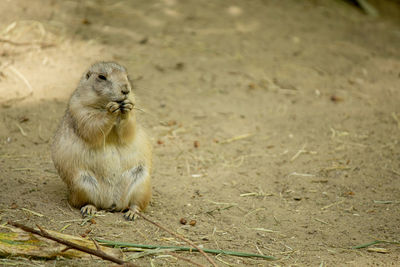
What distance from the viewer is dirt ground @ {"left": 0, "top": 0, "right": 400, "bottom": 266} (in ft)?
13.5

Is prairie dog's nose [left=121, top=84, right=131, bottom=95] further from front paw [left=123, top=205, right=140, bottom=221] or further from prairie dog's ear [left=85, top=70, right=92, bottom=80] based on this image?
front paw [left=123, top=205, right=140, bottom=221]

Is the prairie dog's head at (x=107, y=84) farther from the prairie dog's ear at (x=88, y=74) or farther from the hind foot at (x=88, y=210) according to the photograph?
the hind foot at (x=88, y=210)

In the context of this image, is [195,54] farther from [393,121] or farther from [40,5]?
[393,121]

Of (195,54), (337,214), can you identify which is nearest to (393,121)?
(337,214)

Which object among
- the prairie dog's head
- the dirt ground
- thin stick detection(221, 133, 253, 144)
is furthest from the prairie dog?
thin stick detection(221, 133, 253, 144)

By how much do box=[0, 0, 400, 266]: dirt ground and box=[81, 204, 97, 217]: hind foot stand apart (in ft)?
0.34

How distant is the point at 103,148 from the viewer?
4.22m

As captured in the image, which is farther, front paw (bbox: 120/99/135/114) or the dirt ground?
the dirt ground

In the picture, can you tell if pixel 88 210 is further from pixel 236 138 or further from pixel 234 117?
pixel 234 117

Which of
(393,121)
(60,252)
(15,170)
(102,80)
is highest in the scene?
(102,80)

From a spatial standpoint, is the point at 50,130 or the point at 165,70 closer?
the point at 50,130

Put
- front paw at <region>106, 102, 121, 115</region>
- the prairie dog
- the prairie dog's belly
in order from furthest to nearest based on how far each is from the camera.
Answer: the prairie dog's belly
the prairie dog
front paw at <region>106, 102, 121, 115</region>

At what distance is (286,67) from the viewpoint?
782cm

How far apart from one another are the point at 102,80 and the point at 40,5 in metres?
4.34
